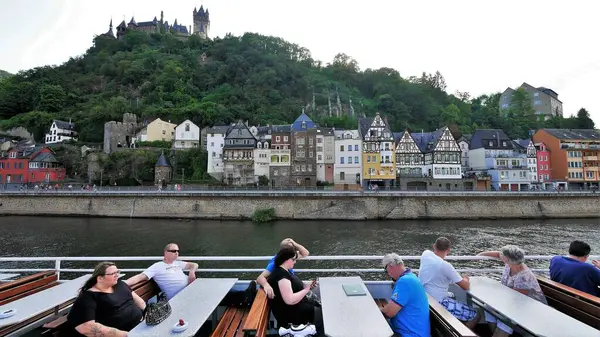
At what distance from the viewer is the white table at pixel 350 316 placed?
2609 mm

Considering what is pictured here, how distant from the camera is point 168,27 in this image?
12988 cm

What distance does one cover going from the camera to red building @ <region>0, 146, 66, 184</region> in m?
50.7

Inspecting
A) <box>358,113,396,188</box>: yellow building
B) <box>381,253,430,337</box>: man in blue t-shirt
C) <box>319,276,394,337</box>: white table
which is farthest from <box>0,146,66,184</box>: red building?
<box>381,253,430,337</box>: man in blue t-shirt

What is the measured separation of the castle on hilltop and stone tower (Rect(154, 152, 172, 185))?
301ft

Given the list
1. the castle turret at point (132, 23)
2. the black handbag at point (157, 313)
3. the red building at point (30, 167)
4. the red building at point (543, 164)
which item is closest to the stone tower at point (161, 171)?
the red building at point (30, 167)

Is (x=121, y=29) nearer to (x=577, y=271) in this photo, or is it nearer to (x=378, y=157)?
(x=378, y=157)

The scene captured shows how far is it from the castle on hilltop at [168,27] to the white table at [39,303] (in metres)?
135

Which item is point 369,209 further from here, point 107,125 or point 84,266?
point 107,125

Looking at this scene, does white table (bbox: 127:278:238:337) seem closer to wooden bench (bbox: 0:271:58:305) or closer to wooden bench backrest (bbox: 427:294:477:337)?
wooden bench (bbox: 0:271:58:305)

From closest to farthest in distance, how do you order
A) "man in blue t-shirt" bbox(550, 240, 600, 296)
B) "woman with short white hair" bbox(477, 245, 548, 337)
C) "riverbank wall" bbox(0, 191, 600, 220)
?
"woman with short white hair" bbox(477, 245, 548, 337) → "man in blue t-shirt" bbox(550, 240, 600, 296) → "riverbank wall" bbox(0, 191, 600, 220)

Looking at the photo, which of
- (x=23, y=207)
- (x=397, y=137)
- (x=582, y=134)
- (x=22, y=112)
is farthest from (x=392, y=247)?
(x=22, y=112)

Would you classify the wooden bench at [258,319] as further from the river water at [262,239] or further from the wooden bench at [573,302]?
the river water at [262,239]

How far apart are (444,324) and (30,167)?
219 feet

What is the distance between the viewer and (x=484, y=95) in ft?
336
